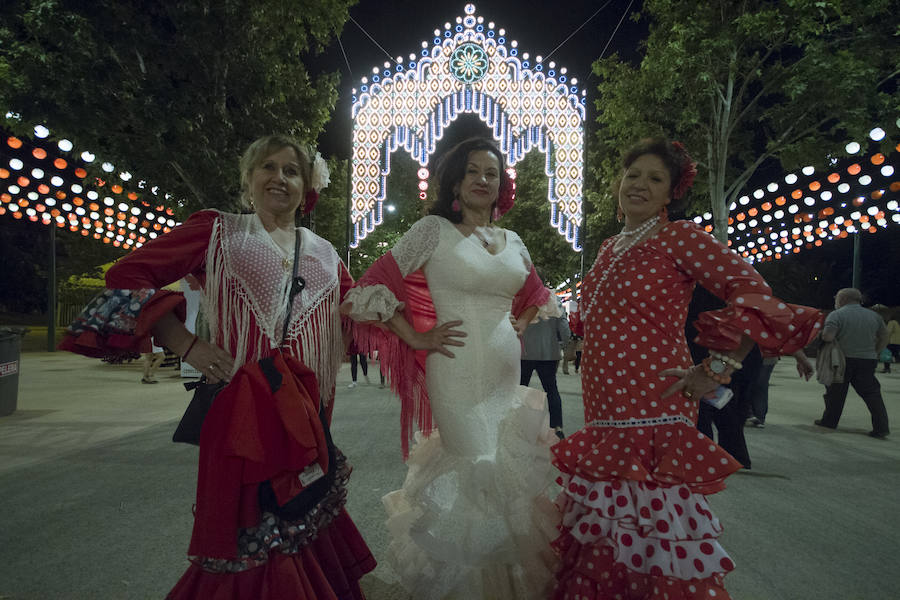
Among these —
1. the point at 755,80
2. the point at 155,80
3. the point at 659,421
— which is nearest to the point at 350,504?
the point at 659,421

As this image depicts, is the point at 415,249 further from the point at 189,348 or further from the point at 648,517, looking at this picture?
the point at 648,517

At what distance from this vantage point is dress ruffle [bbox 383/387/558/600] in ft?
6.72

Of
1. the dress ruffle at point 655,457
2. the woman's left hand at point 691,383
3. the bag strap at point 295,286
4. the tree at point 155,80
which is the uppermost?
the tree at point 155,80

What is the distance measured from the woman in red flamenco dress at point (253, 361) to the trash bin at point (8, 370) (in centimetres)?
691

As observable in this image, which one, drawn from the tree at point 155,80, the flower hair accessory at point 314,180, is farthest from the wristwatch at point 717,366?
the tree at point 155,80

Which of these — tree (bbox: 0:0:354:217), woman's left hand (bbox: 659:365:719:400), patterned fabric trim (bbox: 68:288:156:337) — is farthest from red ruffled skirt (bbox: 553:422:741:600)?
tree (bbox: 0:0:354:217)

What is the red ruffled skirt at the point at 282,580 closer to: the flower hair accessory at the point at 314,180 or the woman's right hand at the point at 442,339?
the woman's right hand at the point at 442,339

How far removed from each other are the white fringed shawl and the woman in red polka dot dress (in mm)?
1135

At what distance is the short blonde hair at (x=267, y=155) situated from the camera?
2059 millimetres

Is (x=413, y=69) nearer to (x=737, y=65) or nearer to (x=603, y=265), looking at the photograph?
(x=737, y=65)

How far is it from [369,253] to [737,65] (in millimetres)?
20039

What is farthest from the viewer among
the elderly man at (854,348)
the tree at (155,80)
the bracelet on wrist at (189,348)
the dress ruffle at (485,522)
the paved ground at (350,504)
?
the tree at (155,80)

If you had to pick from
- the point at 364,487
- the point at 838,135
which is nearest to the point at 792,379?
the point at 838,135

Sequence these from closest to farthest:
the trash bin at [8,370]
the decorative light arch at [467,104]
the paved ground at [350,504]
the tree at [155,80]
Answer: the paved ground at [350,504] < the trash bin at [8,370] < the tree at [155,80] < the decorative light arch at [467,104]
